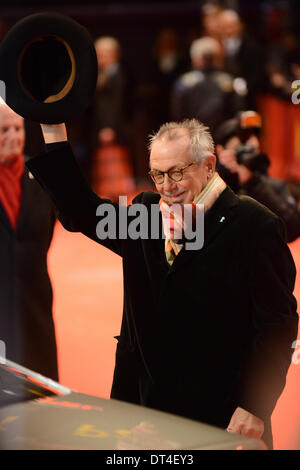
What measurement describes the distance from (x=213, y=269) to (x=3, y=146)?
61.9 inches

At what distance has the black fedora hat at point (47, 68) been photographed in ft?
10.5

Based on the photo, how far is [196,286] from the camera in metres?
3.24

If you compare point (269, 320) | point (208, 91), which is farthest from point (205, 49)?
point (269, 320)

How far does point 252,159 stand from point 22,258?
1.28 meters

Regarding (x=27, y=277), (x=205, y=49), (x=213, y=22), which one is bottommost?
(x=27, y=277)

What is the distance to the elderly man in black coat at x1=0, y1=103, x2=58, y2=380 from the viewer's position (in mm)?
4551

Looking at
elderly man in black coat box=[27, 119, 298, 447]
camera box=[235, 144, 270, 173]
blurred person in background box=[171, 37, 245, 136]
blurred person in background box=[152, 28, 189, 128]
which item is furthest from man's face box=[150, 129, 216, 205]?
blurred person in background box=[152, 28, 189, 128]

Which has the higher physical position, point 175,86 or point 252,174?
point 175,86

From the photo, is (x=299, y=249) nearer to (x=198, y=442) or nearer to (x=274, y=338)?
(x=274, y=338)

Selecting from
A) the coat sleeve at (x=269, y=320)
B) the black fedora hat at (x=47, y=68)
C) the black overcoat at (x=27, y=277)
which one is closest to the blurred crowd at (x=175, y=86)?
the black overcoat at (x=27, y=277)

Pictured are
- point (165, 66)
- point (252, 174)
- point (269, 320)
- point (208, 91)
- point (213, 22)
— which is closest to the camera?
point (269, 320)

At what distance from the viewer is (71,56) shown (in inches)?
128

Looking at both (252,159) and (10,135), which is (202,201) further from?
(252,159)

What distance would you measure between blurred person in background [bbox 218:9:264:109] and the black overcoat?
594 centimetres
